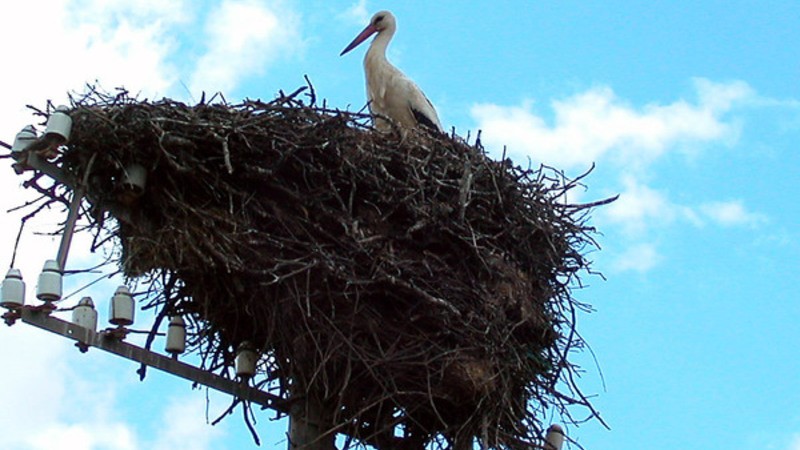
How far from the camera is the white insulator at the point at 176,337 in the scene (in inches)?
229

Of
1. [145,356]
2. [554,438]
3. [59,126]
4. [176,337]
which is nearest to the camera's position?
[145,356]

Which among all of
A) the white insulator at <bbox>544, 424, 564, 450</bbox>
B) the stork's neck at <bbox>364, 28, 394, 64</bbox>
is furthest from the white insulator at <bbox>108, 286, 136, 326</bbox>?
the stork's neck at <bbox>364, 28, 394, 64</bbox>

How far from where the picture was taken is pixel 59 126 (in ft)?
18.6

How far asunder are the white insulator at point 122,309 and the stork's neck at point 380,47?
3.79 meters

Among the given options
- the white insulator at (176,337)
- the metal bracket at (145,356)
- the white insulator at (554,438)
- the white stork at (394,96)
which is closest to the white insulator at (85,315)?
the metal bracket at (145,356)

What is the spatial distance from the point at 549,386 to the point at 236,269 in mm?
1581

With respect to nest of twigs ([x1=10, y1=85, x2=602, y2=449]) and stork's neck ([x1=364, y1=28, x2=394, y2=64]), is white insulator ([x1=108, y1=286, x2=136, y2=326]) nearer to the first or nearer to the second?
nest of twigs ([x1=10, y1=85, x2=602, y2=449])

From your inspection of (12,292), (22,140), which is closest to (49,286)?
(12,292)

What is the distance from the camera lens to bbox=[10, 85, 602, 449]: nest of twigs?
236 inches

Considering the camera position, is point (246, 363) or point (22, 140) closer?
point (22, 140)

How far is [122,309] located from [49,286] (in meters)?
0.37

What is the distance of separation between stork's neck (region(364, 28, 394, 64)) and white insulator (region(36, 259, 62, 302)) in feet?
13.3

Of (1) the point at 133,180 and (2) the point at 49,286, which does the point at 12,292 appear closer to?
(2) the point at 49,286

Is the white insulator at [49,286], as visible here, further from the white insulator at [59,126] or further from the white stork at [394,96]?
the white stork at [394,96]
